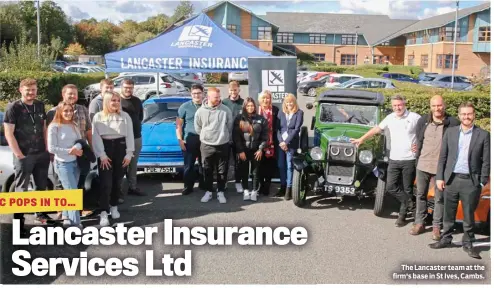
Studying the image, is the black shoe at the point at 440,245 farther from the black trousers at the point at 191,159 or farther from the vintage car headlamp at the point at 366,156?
the black trousers at the point at 191,159

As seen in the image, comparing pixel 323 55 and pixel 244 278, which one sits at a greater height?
pixel 323 55

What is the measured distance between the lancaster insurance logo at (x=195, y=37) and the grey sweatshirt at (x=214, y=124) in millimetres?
3425

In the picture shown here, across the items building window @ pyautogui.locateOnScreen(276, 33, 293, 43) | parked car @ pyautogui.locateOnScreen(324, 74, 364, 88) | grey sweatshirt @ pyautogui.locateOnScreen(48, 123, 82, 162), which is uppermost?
building window @ pyautogui.locateOnScreen(276, 33, 293, 43)

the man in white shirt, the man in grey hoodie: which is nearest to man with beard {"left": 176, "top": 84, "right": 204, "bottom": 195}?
the man in grey hoodie

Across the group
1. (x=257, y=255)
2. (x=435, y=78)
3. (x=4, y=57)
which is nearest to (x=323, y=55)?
(x=435, y=78)

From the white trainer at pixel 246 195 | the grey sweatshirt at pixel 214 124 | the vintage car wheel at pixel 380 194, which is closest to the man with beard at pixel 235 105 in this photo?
the white trainer at pixel 246 195

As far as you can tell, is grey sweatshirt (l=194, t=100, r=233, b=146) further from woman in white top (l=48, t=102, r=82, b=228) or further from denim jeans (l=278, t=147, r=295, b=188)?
woman in white top (l=48, t=102, r=82, b=228)

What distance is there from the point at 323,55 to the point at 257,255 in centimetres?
6326

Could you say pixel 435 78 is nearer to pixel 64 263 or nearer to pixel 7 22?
pixel 64 263

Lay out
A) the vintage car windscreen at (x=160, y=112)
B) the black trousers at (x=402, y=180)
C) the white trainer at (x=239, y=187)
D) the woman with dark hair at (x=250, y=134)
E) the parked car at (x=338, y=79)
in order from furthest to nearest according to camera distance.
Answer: the parked car at (x=338, y=79) < the vintage car windscreen at (x=160, y=112) < the white trainer at (x=239, y=187) < the woman with dark hair at (x=250, y=134) < the black trousers at (x=402, y=180)

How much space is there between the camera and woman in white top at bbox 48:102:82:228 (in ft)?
18.8

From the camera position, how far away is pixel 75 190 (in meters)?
5.59

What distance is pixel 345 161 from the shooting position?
7047 mm

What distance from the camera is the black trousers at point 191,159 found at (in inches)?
301
